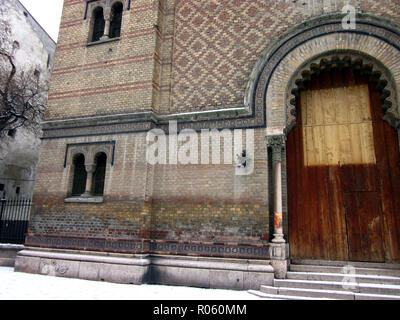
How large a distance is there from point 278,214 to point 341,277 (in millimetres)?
1782

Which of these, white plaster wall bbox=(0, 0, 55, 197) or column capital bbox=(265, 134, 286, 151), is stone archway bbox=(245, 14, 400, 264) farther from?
white plaster wall bbox=(0, 0, 55, 197)

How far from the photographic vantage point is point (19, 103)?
15.6 m

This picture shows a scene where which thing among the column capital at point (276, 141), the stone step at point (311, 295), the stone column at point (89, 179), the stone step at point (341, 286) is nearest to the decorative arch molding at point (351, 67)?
the column capital at point (276, 141)

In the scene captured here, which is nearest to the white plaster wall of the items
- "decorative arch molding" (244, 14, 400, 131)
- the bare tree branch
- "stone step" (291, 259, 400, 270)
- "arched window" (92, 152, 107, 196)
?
the bare tree branch

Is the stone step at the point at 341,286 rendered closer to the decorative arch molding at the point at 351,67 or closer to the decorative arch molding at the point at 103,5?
the decorative arch molding at the point at 351,67

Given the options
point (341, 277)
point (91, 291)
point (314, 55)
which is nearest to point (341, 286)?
point (341, 277)

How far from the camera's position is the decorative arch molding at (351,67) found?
23.7 ft

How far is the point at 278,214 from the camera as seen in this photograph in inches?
283

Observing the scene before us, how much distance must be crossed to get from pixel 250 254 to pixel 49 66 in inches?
754

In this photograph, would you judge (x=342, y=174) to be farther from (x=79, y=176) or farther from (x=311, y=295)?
(x=79, y=176)

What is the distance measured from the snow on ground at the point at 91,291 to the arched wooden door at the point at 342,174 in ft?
7.92

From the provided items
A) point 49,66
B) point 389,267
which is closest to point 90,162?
point 389,267

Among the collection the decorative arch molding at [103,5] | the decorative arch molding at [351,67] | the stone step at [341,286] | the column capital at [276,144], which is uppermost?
the decorative arch molding at [103,5]
